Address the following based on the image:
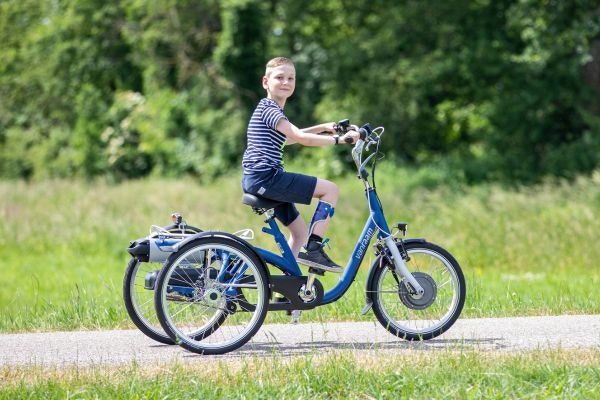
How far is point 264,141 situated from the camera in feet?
23.3

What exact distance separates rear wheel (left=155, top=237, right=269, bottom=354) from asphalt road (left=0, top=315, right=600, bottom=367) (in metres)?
0.14

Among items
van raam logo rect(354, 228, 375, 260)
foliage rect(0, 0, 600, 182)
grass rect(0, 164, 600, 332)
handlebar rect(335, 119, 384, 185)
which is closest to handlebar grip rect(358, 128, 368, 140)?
handlebar rect(335, 119, 384, 185)

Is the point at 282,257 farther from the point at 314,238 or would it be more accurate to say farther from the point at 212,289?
the point at 212,289

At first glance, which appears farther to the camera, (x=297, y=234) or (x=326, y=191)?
(x=297, y=234)

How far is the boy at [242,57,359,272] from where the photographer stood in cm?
703

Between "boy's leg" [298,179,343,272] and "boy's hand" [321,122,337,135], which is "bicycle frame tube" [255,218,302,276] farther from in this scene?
"boy's hand" [321,122,337,135]

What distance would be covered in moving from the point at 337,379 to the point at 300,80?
20.8m

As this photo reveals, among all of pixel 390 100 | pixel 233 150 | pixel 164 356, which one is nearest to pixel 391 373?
pixel 164 356

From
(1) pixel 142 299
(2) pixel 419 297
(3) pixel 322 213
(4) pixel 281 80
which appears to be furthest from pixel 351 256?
(1) pixel 142 299

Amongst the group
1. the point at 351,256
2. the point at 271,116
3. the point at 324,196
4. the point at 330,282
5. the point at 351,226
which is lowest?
the point at 330,282

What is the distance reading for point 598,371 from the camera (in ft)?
20.0

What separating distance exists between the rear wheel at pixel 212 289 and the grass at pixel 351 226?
400 centimetres

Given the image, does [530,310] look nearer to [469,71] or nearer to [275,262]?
[275,262]

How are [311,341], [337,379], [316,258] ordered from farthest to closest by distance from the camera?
[311,341]
[316,258]
[337,379]
